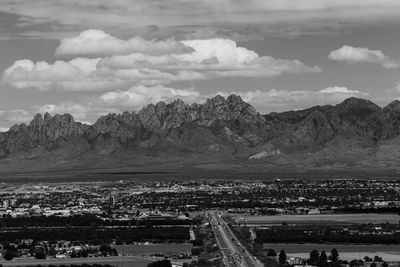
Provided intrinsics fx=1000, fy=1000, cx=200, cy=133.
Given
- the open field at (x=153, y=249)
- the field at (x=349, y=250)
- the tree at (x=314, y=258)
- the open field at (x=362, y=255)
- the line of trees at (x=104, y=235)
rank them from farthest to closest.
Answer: the line of trees at (x=104, y=235)
the open field at (x=153, y=249)
the field at (x=349, y=250)
the open field at (x=362, y=255)
the tree at (x=314, y=258)

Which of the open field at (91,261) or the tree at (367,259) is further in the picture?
the open field at (91,261)

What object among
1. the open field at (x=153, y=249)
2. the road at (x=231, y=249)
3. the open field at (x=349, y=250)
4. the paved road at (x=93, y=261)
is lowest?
the open field at (x=349, y=250)

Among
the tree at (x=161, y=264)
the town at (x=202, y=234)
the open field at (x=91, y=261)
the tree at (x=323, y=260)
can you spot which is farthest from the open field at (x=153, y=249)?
the tree at (x=323, y=260)

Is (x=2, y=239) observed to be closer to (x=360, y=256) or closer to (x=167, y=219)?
(x=167, y=219)

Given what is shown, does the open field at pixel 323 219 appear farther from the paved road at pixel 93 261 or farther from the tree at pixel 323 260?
the tree at pixel 323 260

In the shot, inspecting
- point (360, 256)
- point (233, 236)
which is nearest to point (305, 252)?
point (360, 256)

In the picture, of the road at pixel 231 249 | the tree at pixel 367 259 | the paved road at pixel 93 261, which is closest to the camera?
the road at pixel 231 249

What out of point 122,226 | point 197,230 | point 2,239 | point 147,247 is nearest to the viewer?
point 147,247
